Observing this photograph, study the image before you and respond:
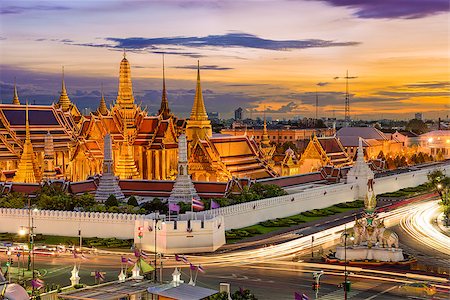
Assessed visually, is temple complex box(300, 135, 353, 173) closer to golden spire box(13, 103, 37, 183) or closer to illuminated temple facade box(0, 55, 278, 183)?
illuminated temple facade box(0, 55, 278, 183)

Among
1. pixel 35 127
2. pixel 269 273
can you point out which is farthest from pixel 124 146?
pixel 269 273

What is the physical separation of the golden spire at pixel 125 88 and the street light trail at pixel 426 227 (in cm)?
2911

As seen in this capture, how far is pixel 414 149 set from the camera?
136 m

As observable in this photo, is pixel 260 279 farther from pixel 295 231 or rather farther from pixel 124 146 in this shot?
pixel 124 146

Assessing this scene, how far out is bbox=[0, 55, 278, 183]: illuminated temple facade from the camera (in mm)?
66375

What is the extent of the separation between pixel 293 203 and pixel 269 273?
73.5 ft

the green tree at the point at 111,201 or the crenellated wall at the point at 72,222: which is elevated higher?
the green tree at the point at 111,201

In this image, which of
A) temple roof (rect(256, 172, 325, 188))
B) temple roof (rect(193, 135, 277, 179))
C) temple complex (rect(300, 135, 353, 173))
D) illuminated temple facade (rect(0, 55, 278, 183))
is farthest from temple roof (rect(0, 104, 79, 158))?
temple roof (rect(256, 172, 325, 188))

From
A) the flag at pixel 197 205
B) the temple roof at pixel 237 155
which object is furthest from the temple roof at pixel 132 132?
the flag at pixel 197 205

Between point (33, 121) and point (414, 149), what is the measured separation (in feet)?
251

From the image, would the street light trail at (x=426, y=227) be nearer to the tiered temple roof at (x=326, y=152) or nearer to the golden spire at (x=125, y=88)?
the tiered temple roof at (x=326, y=152)

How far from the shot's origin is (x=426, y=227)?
52719mm

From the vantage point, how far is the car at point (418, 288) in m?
31.9

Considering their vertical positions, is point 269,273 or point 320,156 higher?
point 320,156
